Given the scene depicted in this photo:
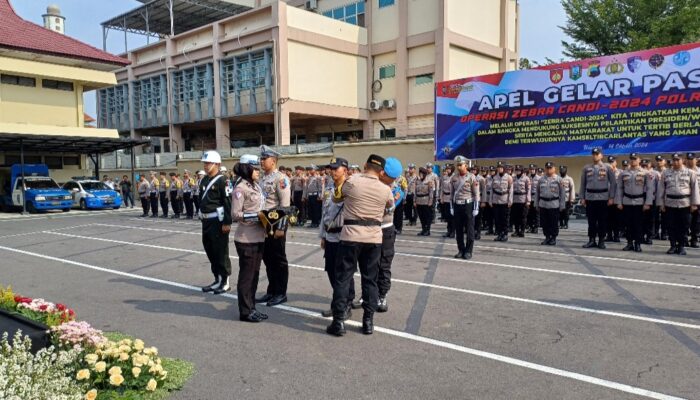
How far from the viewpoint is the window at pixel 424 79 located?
31547mm

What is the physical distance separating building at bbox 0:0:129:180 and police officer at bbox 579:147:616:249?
79.3ft

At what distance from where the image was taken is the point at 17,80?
28844 millimetres

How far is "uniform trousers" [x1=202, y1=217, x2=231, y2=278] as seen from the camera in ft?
23.7

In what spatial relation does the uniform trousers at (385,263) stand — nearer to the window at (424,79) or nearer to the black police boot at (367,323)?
the black police boot at (367,323)

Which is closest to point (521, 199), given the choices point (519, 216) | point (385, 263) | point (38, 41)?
point (519, 216)

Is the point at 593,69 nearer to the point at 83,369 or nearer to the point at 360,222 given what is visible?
the point at 360,222

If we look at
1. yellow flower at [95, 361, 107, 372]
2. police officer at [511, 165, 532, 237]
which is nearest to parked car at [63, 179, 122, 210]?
police officer at [511, 165, 532, 237]

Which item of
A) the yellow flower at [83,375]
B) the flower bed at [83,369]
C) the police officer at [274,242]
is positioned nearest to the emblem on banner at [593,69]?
the police officer at [274,242]

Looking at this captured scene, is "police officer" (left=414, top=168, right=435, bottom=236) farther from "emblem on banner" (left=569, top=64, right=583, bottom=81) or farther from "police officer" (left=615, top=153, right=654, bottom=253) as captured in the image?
"emblem on banner" (left=569, top=64, right=583, bottom=81)

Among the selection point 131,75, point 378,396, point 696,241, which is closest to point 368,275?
point 378,396

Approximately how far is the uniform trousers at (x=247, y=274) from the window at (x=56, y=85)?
29.8 m

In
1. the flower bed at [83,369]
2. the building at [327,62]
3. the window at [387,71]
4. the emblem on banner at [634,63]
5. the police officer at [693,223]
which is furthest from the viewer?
the window at [387,71]

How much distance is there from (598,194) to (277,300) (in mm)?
7854

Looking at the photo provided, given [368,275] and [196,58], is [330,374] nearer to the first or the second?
[368,275]
